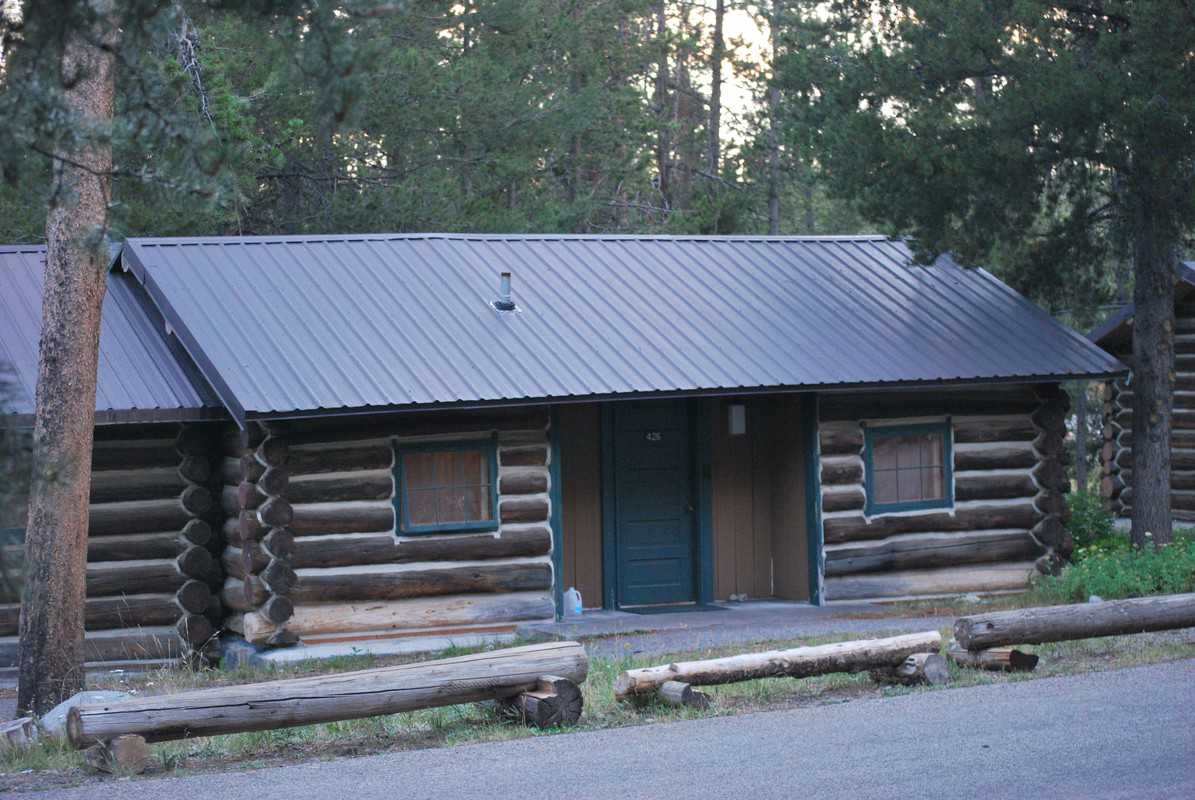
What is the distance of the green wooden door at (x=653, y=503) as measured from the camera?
16.4 meters

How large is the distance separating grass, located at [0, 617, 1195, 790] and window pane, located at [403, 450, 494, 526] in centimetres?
317

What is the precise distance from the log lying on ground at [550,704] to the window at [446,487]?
546 cm

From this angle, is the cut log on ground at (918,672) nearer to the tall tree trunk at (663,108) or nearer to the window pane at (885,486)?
the window pane at (885,486)

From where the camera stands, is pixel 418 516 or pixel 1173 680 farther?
pixel 418 516

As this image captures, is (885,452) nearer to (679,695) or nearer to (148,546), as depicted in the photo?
(679,695)

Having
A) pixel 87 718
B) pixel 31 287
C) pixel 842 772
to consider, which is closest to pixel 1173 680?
pixel 842 772

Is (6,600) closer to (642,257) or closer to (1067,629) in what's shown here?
(1067,629)

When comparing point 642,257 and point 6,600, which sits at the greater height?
point 642,257

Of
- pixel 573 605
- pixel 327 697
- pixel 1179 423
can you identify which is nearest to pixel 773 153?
pixel 1179 423

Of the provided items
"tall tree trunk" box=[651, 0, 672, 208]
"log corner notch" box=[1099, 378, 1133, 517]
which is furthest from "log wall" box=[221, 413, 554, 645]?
"tall tree trunk" box=[651, 0, 672, 208]

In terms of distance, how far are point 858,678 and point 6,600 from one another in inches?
288

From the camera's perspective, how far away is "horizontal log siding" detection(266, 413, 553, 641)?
46.6ft

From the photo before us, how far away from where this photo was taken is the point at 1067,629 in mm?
10922

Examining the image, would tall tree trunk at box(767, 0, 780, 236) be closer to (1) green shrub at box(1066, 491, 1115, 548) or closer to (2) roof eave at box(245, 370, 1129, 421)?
(1) green shrub at box(1066, 491, 1115, 548)
